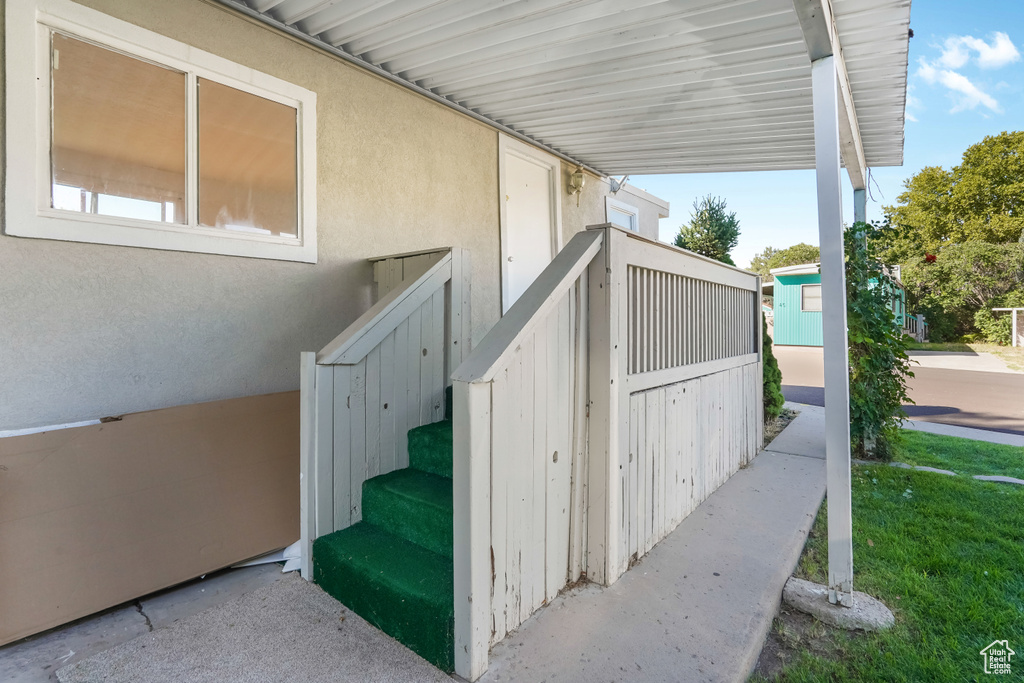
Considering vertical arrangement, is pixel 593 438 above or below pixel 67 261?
below

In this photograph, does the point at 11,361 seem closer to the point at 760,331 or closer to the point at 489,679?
the point at 489,679

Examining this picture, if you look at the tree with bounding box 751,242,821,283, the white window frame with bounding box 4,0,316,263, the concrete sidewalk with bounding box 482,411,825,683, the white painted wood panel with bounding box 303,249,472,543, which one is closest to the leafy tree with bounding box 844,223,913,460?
the concrete sidewalk with bounding box 482,411,825,683

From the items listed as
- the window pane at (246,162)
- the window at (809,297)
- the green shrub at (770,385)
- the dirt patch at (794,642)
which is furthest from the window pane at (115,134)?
the window at (809,297)

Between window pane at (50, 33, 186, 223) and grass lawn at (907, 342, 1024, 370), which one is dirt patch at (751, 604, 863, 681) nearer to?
window pane at (50, 33, 186, 223)

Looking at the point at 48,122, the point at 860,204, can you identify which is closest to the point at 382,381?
the point at 48,122

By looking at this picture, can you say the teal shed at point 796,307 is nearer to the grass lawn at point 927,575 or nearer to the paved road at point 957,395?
the paved road at point 957,395

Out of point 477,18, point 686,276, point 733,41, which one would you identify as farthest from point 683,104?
point 477,18

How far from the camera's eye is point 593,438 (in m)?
2.14

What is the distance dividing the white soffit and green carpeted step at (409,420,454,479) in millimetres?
2211

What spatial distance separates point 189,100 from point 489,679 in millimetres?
2978

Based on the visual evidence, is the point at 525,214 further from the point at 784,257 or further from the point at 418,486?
the point at 784,257

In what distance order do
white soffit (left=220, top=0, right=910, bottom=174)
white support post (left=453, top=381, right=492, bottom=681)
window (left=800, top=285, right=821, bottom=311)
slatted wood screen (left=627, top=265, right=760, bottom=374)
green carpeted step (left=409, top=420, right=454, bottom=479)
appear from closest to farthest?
white support post (left=453, top=381, right=492, bottom=681) < green carpeted step (left=409, top=420, right=454, bottom=479) < slatted wood screen (left=627, top=265, right=760, bottom=374) < white soffit (left=220, top=0, right=910, bottom=174) < window (left=800, top=285, right=821, bottom=311)

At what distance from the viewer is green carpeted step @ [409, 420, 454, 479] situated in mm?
2320

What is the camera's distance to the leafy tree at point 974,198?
21.4 metres
